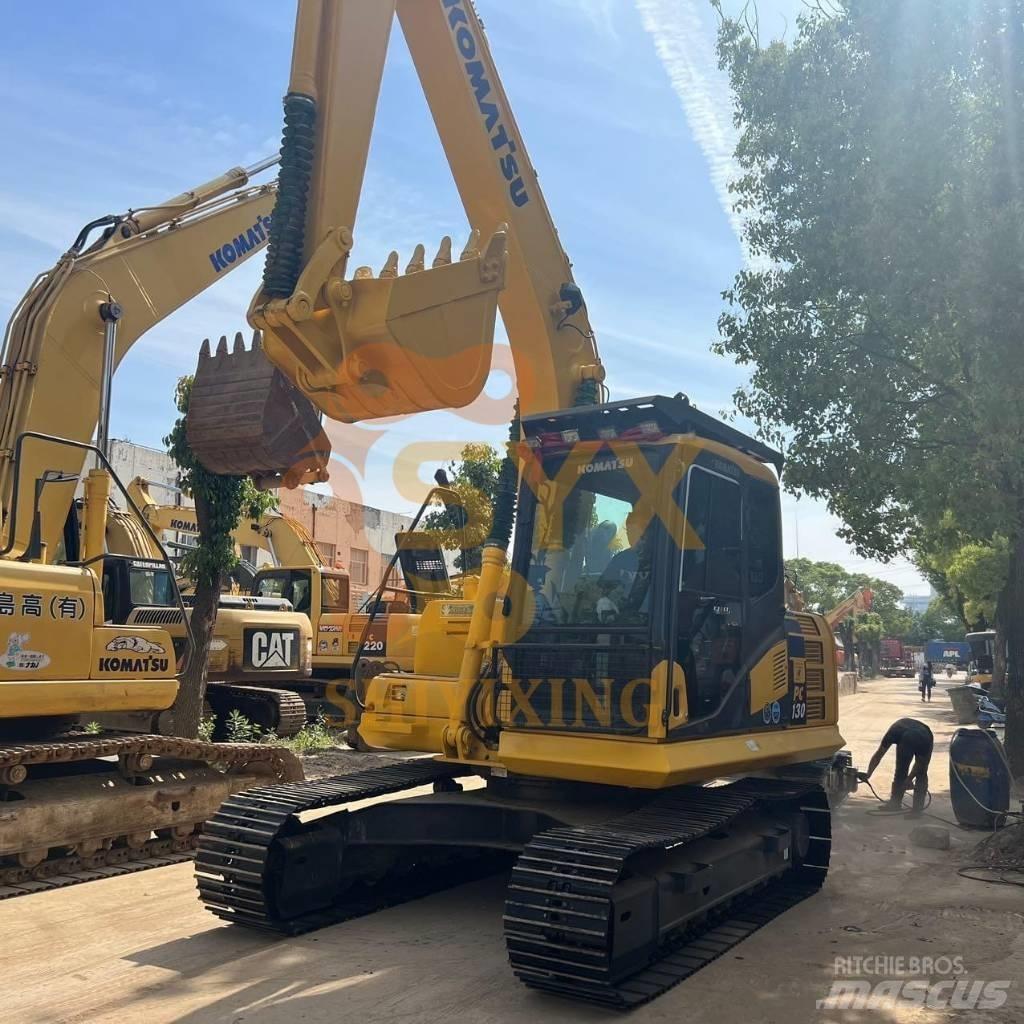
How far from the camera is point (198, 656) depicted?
12773mm

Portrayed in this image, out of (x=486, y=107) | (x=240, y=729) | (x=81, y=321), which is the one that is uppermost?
(x=486, y=107)

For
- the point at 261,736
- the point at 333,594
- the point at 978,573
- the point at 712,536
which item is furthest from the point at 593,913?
the point at 978,573

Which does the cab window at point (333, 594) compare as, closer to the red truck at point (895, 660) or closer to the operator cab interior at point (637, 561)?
the operator cab interior at point (637, 561)

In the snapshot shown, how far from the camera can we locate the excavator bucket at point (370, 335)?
5.58 meters

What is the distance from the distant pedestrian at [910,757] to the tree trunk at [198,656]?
7756mm

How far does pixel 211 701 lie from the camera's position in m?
14.7

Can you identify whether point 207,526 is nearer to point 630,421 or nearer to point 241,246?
point 241,246

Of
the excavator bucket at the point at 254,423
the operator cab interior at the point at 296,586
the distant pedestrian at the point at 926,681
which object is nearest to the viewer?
the excavator bucket at the point at 254,423

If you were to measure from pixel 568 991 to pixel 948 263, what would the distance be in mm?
9080

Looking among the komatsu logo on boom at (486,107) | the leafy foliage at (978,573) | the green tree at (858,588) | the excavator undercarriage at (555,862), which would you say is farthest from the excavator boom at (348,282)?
the green tree at (858,588)

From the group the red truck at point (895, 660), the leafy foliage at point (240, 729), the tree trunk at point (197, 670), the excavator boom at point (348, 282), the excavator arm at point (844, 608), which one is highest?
the excavator boom at point (348, 282)

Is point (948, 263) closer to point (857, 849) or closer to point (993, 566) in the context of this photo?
point (857, 849)

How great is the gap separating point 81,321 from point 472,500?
12.6 metres

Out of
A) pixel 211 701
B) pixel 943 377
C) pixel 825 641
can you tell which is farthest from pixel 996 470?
pixel 211 701
